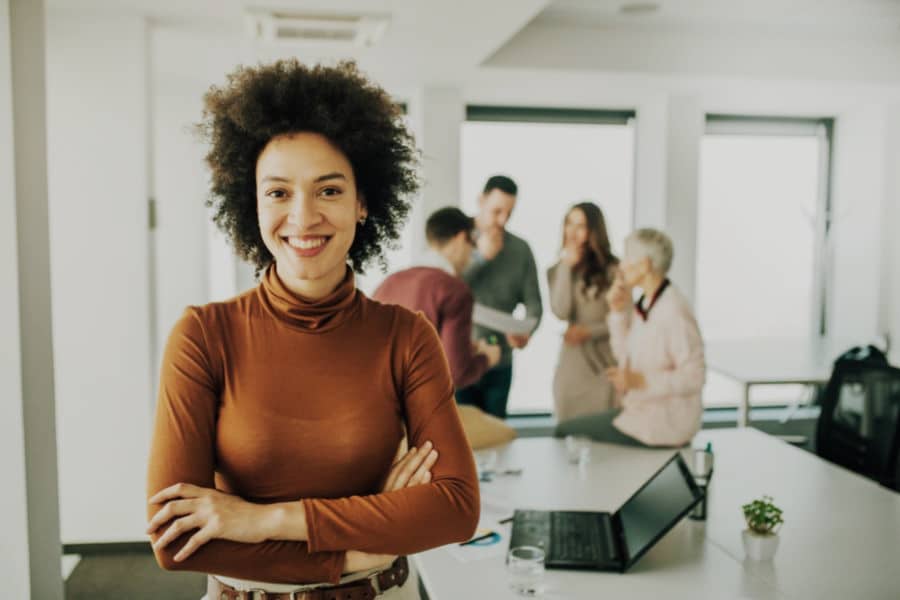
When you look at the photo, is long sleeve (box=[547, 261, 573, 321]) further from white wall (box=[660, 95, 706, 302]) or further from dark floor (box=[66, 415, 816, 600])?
dark floor (box=[66, 415, 816, 600])

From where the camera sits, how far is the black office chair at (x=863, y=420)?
293 centimetres

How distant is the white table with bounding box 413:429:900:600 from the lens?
1753 millimetres

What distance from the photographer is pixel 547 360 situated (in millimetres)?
6238

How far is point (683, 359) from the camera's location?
105 inches

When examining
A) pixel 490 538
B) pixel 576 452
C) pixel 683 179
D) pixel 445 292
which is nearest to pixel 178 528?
pixel 490 538

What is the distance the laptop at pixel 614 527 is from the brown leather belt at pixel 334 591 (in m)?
0.61

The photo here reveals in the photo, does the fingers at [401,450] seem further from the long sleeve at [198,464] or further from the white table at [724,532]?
the white table at [724,532]

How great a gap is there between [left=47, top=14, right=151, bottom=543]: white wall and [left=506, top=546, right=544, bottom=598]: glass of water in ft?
8.07

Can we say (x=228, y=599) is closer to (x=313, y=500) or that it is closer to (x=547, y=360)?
(x=313, y=500)

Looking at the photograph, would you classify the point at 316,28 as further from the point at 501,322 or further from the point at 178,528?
the point at 178,528

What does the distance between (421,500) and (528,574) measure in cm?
53

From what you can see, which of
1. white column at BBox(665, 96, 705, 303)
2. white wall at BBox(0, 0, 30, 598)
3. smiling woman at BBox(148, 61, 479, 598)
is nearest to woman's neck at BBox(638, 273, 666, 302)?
smiling woman at BBox(148, 61, 479, 598)

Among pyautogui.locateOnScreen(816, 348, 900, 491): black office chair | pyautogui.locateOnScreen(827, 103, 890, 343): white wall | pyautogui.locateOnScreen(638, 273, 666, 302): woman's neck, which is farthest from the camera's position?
pyautogui.locateOnScreen(827, 103, 890, 343): white wall

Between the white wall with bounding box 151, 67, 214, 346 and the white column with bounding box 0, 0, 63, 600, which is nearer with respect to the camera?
the white column with bounding box 0, 0, 63, 600
